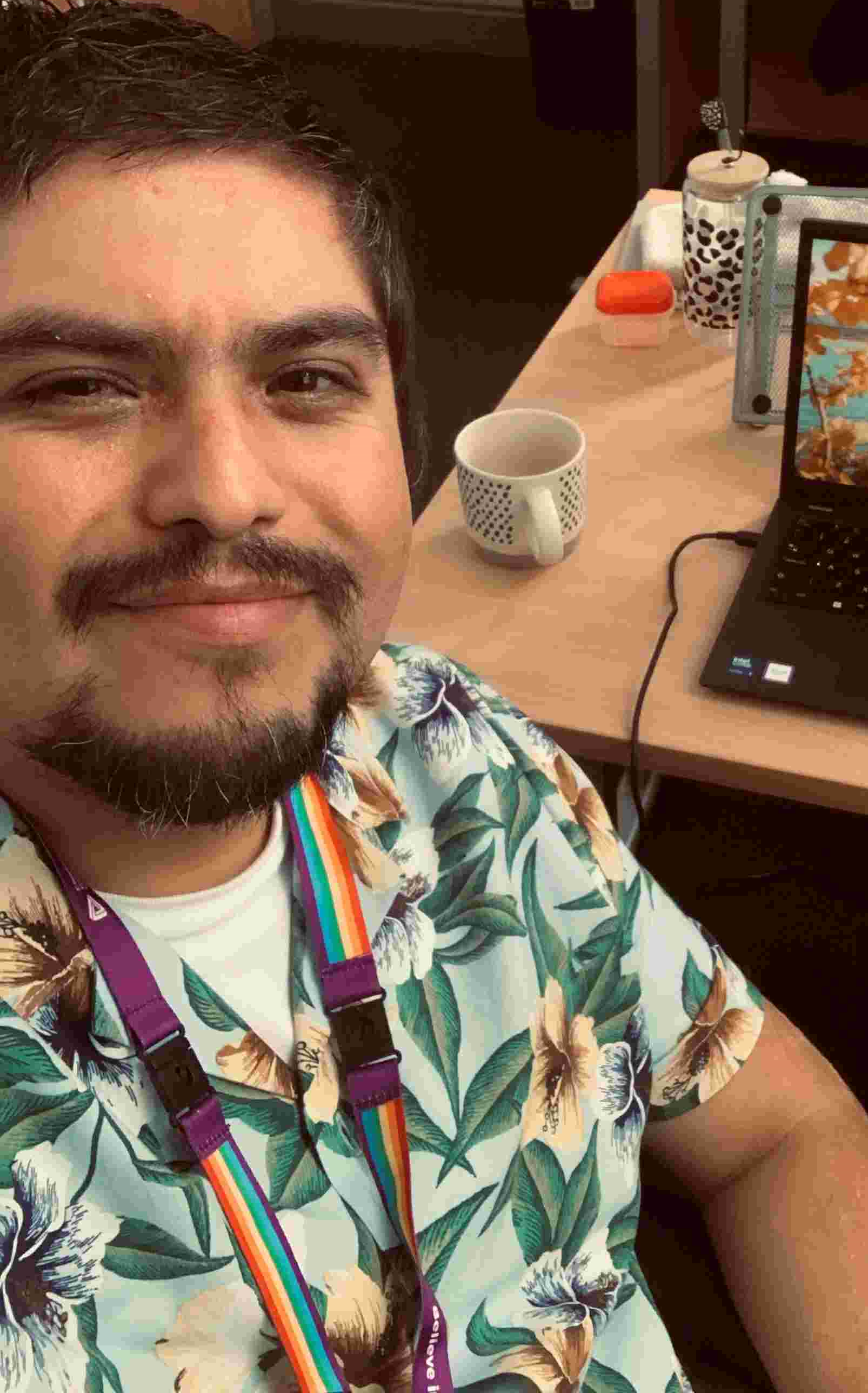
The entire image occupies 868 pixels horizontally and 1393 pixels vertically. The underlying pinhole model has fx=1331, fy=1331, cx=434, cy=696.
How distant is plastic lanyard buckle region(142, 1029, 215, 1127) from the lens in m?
0.70

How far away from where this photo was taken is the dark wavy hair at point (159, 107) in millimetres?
692

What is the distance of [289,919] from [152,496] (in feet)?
0.94

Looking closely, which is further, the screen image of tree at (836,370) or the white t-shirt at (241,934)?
the screen image of tree at (836,370)

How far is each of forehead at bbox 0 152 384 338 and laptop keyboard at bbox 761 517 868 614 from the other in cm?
54

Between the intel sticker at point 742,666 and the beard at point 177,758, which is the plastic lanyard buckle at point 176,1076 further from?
the intel sticker at point 742,666

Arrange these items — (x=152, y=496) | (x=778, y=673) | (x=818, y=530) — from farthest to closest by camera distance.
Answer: (x=818, y=530), (x=778, y=673), (x=152, y=496)

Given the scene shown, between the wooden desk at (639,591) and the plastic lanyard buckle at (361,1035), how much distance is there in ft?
1.12

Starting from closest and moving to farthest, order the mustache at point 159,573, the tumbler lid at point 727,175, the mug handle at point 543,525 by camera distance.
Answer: the mustache at point 159,573 → the mug handle at point 543,525 → the tumbler lid at point 727,175

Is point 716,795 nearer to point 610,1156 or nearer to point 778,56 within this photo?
point 610,1156

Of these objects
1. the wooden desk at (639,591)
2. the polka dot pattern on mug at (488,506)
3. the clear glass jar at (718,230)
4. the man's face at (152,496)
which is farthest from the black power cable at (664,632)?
the man's face at (152,496)

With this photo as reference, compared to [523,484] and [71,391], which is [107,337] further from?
[523,484]

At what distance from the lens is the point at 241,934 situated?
79 centimetres

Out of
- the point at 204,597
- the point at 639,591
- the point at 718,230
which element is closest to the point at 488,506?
the point at 639,591

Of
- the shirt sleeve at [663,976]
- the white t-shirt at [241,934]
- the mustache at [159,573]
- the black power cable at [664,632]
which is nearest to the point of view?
the mustache at [159,573]
